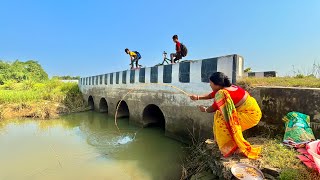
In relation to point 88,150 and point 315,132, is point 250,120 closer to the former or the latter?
point 315,132

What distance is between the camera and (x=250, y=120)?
3.02 meters

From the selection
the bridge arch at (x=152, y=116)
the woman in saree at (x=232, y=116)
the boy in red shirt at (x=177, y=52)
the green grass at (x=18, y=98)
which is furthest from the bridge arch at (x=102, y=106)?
the woman in saree at (x=232, y=116)

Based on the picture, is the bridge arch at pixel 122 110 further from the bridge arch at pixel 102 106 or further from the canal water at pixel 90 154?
the bridge arch at pixel 102 106

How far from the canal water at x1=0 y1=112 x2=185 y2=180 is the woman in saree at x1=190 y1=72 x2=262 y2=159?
4.58 ft

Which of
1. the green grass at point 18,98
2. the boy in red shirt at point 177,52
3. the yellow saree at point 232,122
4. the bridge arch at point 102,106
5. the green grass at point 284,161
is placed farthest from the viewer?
the bridge arch at point 102,106

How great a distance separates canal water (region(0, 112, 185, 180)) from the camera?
415cm

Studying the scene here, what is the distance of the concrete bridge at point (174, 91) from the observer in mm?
4703

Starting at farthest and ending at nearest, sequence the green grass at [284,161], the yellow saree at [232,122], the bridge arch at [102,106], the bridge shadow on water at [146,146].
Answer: the bridge arch at [102,106], the bridge shadow on water at [146,146], the yellow saree at [232,122], the green grass at [284,161]

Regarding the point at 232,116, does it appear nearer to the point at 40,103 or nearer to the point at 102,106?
the point at 102,106

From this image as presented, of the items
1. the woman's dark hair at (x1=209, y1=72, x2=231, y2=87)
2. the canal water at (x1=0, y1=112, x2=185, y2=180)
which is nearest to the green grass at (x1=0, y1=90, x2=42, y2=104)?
the canal water at (x1=0, y1=112, x2=185, y2=180)

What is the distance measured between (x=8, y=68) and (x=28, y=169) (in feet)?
111

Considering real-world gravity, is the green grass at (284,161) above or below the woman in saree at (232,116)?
below

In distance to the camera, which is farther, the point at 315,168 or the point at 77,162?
the point at 77,162

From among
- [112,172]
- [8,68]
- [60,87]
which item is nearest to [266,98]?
[112,172]
